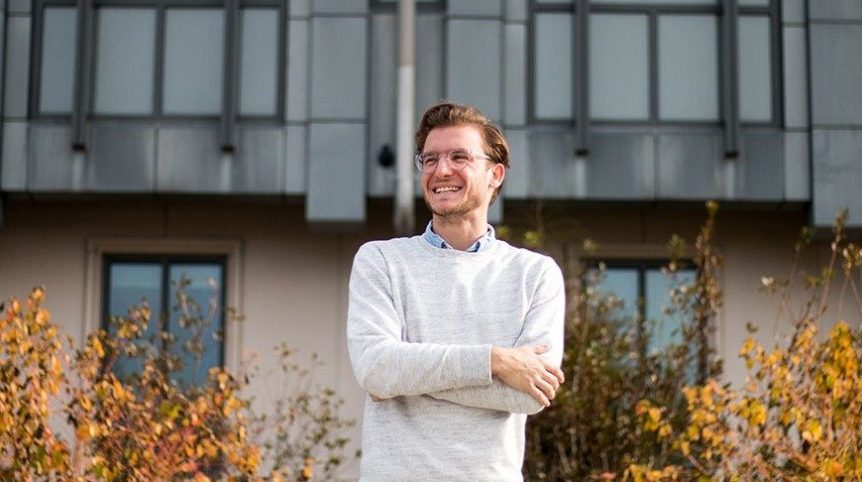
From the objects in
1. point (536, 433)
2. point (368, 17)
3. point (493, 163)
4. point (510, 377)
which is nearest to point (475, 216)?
point (493, 163)

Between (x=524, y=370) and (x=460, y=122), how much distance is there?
66 centimetres

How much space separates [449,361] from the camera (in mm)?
4035

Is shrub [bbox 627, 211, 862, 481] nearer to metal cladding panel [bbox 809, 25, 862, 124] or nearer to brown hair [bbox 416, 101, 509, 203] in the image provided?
brown hair [bbox 416, 101, 509, 203]

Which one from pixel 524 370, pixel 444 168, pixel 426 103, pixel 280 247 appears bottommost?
pixel 524 370

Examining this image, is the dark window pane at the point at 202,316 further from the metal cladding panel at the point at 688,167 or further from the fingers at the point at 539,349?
the fingers at the point at 539,349

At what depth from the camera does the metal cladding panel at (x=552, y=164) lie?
546 inches

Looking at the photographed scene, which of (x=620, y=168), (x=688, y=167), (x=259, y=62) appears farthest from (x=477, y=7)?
(x=688, y=167)

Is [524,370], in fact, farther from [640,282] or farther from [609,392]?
[640,282]

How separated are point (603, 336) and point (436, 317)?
728cm

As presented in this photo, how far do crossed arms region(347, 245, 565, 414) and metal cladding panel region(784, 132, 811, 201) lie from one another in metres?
10.0

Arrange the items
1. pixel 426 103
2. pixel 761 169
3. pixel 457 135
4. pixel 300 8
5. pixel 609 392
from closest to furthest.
→ pixel 457 135 → pixel 609 392 → pixel 426 103 → pixel 761 169 → pixel 300 8

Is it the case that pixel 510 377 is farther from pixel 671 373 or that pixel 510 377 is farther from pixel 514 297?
pixel 671 373

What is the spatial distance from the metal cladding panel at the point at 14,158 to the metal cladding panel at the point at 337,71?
2.43m

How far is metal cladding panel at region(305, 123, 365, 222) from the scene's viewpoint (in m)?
13.8
